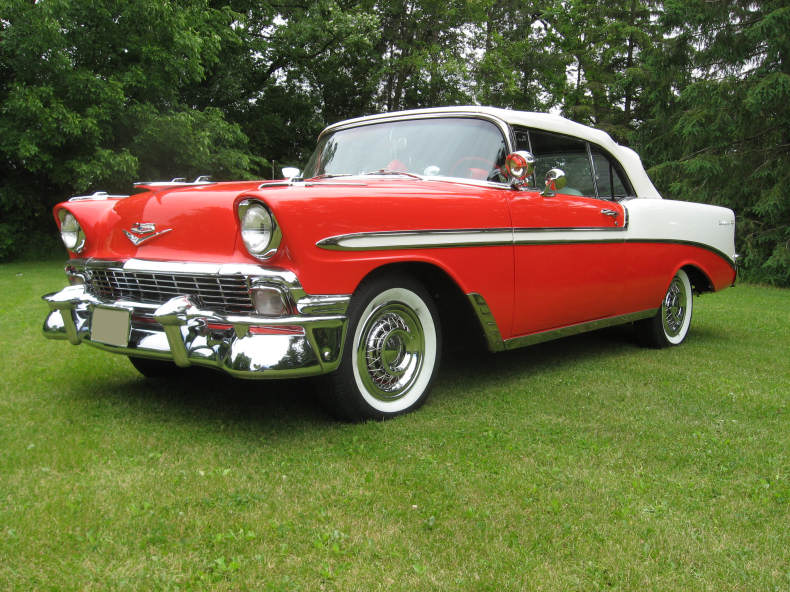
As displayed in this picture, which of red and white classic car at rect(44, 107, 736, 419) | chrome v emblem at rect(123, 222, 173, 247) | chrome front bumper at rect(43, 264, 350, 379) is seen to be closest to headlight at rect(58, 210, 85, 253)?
red and white classic car at rect(44, 107, 736, 419)

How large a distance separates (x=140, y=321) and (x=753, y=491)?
2699 mm

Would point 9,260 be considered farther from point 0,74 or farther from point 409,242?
point 409,242

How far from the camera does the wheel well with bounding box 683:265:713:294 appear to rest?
223 inches

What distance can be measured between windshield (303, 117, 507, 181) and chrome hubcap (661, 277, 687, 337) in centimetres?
229

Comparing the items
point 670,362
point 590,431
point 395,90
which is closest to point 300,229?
point 590,431

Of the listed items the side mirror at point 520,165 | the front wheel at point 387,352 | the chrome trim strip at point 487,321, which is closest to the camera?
the front wheel at point 387,352

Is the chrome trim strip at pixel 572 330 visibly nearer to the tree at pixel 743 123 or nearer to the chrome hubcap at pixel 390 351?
the chrome hubcap at pixel 390 351

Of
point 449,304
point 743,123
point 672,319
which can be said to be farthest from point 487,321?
point 743,123

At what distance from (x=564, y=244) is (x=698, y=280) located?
220cm

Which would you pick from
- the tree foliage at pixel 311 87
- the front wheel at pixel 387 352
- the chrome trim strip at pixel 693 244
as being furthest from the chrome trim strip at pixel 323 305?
the tree foliage at pixel 311 87

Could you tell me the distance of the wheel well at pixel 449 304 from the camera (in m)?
3.55

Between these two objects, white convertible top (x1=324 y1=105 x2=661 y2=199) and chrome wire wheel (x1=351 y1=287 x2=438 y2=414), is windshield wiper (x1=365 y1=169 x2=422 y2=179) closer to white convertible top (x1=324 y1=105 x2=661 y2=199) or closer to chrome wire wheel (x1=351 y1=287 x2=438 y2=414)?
white convertible top (x1=324 y1=105 x2=661 y2=199)

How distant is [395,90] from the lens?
2206 centimetres

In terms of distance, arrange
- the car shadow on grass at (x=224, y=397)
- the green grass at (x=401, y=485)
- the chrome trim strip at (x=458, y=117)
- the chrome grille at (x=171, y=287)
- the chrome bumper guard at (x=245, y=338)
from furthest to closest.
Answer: the chrome trim strip at (x=458, y=117)
the car shadow on grass at (x=224, y=397)
the chrome grille at (x=171, y=287)
the chrome bumper guard at (x=245, y=338)
the green grass at (x=401, y=485)
